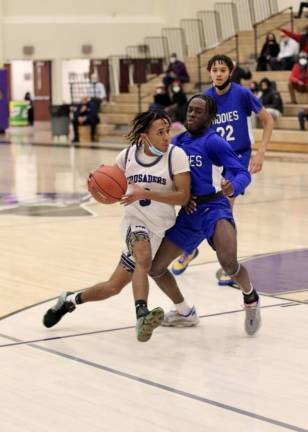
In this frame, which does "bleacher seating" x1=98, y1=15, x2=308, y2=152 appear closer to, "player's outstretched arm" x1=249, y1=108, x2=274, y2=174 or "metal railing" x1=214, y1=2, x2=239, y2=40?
"metal railing" x1=214, y1=2, x2=239, y2=40

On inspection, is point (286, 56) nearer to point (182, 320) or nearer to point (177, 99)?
point (177, 99)

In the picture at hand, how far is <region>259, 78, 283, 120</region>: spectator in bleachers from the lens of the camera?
22922 mm

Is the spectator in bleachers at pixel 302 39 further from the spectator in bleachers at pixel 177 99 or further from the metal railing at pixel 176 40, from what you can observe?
the metal railing at pixel 176 40

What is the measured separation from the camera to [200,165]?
6.54 m

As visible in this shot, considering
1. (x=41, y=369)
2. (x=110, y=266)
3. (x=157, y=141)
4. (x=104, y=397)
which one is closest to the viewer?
(x=104, y=397)

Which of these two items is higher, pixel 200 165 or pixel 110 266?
pixel 200 165

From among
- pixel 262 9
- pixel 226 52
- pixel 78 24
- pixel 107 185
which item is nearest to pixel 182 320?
pixel 107 185

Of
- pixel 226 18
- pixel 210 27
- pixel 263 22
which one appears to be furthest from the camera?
pixel 210 27

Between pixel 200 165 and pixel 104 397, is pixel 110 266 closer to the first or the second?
pixel 200 165

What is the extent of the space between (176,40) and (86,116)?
691 cm

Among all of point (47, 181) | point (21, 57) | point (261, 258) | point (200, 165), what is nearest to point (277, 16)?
point (21, 57)

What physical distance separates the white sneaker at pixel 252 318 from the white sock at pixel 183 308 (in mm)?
446

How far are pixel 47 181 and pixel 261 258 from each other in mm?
8368

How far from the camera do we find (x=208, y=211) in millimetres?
6551
